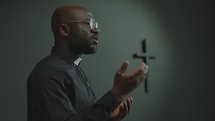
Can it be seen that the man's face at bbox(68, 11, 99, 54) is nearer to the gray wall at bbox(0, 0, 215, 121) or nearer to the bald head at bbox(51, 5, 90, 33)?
the bald head at bbox(51, 5, 90, 33)

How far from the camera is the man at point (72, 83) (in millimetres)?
1014

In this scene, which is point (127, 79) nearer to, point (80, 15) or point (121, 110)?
point (121, 110)

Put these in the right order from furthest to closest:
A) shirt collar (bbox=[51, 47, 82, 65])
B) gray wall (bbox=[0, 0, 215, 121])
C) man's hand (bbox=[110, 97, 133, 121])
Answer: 1. gray wall (bbox=[0, 0, 215, 121])
2. shirt collar (bbox=[51, 47, 82, 65])
3. man's hand (bbox=[110, 97, 133, 121])

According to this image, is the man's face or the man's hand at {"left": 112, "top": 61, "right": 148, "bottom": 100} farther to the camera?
the man's face

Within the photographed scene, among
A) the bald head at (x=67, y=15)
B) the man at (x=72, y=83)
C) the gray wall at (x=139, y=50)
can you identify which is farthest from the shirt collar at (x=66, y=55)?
the gray wall at (x=139, y=50)

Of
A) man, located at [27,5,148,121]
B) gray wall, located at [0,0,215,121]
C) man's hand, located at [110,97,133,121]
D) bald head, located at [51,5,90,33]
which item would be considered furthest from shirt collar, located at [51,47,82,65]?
gray wall, located at [0,0,215,121]

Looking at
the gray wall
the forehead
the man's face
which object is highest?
the forehead

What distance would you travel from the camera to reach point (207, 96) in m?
2.93

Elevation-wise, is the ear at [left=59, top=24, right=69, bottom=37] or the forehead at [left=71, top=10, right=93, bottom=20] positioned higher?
the forehead at [left=71, top=10, right=93, bottom=20]

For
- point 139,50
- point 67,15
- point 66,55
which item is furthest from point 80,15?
point 139,50

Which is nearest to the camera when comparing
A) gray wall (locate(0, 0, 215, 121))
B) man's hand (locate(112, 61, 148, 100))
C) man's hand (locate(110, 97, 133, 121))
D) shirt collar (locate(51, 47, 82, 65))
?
man's hand (locate(112, 61, 148, 100))

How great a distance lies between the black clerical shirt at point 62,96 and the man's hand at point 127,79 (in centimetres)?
3

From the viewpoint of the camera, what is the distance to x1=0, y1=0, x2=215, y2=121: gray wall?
197 cm

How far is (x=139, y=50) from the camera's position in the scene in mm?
2576
